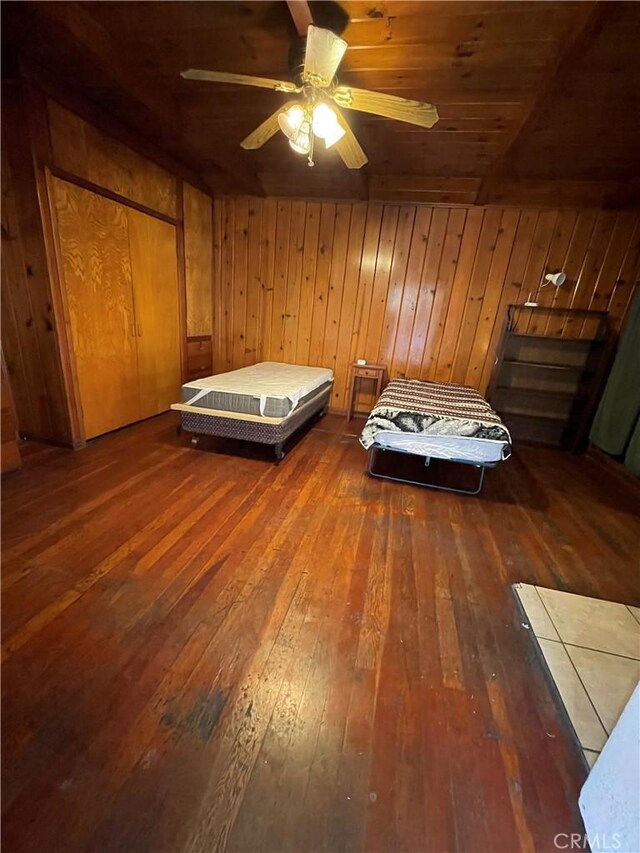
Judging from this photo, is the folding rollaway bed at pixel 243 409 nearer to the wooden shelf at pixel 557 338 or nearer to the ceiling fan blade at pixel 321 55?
the ceiling fan blade at pixel 321 55

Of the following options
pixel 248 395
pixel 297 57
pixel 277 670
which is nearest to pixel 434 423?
pixel 248 395

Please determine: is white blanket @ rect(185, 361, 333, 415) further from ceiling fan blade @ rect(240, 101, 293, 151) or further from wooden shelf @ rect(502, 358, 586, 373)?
wooden shelf @ rect(502, 358, 586, 373)

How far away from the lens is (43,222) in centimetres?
223

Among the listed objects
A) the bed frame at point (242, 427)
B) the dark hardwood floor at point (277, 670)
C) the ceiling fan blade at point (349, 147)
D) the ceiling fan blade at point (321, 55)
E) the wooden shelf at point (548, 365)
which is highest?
the ceiling fan blade at point (321, 55)

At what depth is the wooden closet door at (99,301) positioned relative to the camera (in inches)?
95.4

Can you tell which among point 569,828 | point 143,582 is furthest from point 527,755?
point 143,582

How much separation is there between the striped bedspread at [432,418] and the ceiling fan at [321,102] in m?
1.58

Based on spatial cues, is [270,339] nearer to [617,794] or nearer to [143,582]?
[143,582]

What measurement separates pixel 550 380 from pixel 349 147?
2.99 meters

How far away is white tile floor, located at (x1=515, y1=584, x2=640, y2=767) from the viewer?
3.65 feet

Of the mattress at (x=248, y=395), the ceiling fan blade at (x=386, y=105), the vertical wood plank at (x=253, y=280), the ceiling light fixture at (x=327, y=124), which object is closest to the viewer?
the ceiling fan blade at (x=386, y=105)

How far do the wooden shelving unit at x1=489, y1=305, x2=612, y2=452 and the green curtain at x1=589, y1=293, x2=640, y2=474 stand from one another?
26cm

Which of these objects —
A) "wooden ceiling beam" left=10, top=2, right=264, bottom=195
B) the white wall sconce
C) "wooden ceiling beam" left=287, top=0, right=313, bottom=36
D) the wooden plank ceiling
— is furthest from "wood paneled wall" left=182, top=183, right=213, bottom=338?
the white wall sconce

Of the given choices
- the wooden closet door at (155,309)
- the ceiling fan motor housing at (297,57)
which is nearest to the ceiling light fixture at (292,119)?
the ceiling fan motor housing at (297,57)
